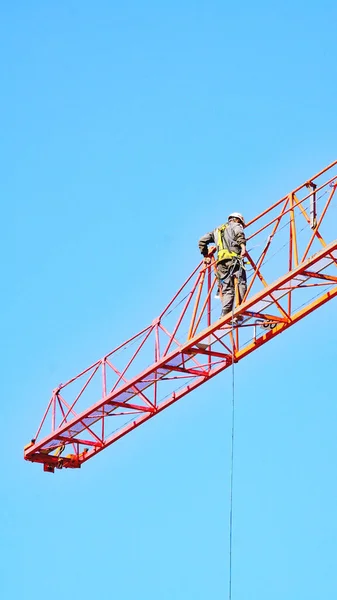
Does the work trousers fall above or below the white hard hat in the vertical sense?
Answer: below

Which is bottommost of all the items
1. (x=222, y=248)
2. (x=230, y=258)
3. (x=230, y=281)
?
(x=230, y=281)

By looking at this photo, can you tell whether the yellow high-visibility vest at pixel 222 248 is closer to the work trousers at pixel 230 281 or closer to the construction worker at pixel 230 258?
the construction worker at pixel 230 258

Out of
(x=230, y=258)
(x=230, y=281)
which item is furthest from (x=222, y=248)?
(x=230, y=281)

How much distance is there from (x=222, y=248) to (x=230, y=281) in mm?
845

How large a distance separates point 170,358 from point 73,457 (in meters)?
6.14

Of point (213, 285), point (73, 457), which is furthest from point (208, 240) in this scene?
point (73, 457)

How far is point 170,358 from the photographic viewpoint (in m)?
45.9

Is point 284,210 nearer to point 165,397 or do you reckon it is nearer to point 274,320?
point 274,320

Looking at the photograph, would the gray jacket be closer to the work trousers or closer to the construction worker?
the construction worker

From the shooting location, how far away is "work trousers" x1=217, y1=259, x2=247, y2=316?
44.6 meters

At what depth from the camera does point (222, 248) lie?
4491 cm

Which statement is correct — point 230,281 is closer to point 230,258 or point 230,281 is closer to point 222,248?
point 230,258

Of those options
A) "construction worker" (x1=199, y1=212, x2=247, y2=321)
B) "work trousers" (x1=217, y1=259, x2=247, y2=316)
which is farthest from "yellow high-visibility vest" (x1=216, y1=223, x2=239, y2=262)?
"work trousers" (x1=217, y1=259, x2=247, y2=316)

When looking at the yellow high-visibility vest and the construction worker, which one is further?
the yellow high-visibility vest
